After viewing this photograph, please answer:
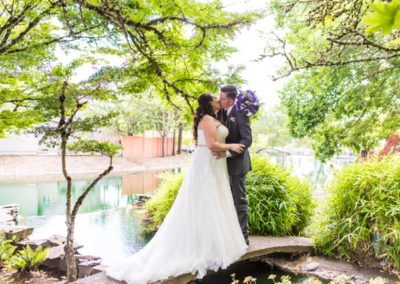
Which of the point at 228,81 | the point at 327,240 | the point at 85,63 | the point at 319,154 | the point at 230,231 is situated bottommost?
the point at 327,240

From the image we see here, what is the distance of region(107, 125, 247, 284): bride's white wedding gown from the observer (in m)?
3.05

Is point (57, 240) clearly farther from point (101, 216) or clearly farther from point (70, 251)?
point (101, 216)

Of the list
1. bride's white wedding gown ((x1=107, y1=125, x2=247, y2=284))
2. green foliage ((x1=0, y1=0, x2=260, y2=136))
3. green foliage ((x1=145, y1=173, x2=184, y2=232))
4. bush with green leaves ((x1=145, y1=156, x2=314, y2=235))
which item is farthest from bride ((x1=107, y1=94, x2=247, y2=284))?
green foliage ((x1=145, y1=173, x2=184, y2=232))

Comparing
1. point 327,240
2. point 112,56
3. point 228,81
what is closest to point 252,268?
point 327,240

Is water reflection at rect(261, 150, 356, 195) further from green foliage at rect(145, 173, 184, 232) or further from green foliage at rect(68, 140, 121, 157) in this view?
green foliage at rect(68, 140, 121, 157)

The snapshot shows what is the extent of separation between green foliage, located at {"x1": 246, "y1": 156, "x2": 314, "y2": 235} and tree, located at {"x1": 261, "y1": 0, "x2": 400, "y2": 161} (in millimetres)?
1006

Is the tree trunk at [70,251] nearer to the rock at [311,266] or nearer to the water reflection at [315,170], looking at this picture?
the rock at [311,266]

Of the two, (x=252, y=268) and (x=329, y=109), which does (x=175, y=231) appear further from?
(x=329, y=109)

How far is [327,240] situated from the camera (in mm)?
4391

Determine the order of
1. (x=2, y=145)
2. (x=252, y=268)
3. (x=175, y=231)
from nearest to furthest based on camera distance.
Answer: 1. (x=175, y=231)
2. (x=252, y=268)
3. (x=2, y=145)

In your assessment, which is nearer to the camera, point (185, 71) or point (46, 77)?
point (185, 71)

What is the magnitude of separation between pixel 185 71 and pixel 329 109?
12.9 ft

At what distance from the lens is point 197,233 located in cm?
327

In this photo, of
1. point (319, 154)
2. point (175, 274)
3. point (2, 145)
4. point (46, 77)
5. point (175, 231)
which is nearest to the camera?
point (175, 274)
